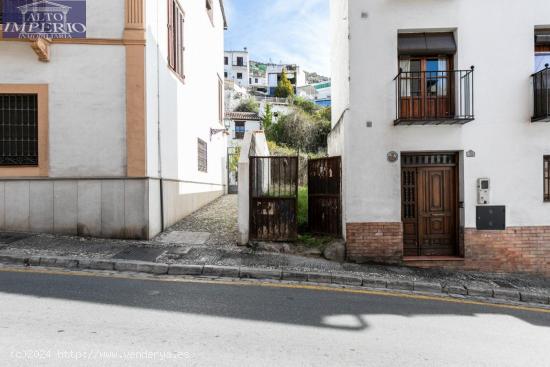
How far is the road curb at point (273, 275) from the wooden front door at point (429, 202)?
1.91 meters

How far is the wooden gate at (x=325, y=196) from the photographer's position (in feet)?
31.0

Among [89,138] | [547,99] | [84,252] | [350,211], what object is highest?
[547,99]

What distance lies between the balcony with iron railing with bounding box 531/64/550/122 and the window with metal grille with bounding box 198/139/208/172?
10785 mm

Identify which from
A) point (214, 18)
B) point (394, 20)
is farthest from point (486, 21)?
point (214, 18)

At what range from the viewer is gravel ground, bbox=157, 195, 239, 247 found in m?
9.67

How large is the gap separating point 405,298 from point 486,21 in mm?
6332

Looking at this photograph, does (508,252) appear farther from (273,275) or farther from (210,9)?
(210,9)

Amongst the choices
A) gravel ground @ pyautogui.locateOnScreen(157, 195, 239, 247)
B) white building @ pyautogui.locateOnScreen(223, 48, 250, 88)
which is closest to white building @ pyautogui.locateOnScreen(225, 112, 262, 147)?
gravel ground @ pyautogui.locateOnScreen(157, 195, 239, 247)

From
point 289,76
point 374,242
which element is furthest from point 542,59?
point 289,76

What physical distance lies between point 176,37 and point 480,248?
32.6ft

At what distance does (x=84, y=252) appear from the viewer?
7.91 m

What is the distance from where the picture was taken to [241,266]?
748 cm

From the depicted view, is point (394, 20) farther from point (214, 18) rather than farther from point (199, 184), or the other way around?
point (214, 18)

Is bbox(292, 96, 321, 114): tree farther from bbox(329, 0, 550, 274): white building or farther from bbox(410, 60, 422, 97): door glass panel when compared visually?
bbox(329, 0, 550, 274): white building
